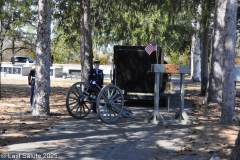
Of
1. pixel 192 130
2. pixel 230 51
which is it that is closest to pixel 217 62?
pixel 230 51

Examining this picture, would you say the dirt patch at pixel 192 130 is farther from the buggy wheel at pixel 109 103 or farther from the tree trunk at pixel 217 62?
the tree trunk at pixel 217 62

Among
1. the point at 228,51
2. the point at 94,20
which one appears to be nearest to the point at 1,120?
the point at 228,51

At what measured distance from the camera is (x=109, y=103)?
11.2m

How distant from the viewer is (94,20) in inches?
888

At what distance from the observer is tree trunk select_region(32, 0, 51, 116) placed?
11.9 meters

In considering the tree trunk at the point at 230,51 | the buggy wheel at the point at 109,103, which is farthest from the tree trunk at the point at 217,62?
the buggy wheel at the point at 109,103

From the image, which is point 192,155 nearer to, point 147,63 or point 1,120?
point 1,120

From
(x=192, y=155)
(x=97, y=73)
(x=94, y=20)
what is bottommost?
(x=192, y=155)

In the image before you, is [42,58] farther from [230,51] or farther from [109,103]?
[230,51]

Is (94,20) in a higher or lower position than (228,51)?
higher

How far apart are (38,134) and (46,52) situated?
11.4 feet

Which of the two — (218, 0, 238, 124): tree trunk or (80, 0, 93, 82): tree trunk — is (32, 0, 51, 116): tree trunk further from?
(80, 0, 93, 82): tree trunk

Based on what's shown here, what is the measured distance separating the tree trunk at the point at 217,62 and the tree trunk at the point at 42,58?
25.1 ft

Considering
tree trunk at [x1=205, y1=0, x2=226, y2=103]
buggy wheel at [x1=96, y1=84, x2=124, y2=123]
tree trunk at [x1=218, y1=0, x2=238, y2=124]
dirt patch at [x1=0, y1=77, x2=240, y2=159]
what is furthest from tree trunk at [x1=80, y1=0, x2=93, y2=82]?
tree trunk at [x1=218, y1=0, x2=238, y2=124]
